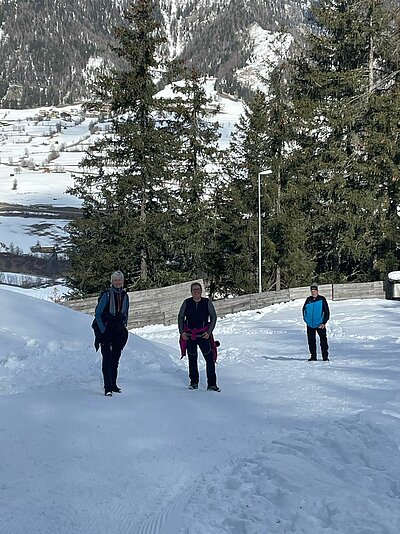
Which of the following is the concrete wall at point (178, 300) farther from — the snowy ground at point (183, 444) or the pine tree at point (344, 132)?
the snowy ground at point (183, 444)

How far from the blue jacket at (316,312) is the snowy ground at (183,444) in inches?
38.4

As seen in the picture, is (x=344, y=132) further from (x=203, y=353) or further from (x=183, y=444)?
(x=183, y=444)

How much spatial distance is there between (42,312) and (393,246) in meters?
26.6

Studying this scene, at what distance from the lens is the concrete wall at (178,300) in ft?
72.5

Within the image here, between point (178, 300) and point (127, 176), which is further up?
point (127, 176)

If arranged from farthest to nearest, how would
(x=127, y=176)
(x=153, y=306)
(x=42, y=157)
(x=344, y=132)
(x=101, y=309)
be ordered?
(x=42, y=157) → (x=344, y=132) → (x=127, y=176) → (x=153, y=306) → (x=101, y=309)

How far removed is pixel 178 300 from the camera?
76.7 ft

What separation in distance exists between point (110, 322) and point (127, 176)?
70.9 ft

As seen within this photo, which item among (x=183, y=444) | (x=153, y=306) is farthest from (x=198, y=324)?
(x=153, y=306)

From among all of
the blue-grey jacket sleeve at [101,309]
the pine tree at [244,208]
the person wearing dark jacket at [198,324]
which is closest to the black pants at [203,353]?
the person wearing dark jacket at [198,324]

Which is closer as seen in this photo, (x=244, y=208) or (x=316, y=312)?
(x=316, y=312)

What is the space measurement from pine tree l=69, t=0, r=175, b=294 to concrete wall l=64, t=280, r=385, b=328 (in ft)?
17.7

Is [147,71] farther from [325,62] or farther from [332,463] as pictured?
[332,463]

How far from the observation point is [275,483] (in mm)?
5609
